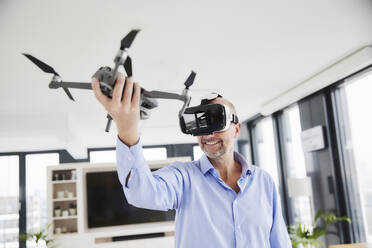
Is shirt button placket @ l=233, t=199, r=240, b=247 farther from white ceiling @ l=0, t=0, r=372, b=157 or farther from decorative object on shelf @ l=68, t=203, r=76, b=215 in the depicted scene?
decorative object on shelf @ l=68, t=203, r=76, b=215

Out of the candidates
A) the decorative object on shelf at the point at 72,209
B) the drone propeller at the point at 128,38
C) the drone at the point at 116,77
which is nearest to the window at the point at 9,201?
the decorative object on shelf at the point at 72,209

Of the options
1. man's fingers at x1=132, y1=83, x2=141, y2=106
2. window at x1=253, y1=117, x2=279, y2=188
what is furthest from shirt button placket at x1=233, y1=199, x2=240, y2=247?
window at x1=253, y1=117, x2=279, y2=188

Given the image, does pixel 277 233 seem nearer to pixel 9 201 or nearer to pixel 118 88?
pixel 118 88

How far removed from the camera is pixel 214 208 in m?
1.10

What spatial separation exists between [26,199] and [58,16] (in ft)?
23.6

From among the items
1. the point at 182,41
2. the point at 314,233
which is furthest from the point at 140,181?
the point at 314,233

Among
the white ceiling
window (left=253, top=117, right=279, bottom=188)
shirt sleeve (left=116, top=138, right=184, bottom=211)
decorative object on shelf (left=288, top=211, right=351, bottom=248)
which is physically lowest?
decorative object on shelf (left=288, top=211, right=351, bottom=248)

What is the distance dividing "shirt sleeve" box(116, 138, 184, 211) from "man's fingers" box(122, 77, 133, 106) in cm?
15

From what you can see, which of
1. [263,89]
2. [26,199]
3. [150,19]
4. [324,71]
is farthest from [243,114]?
[26,199]

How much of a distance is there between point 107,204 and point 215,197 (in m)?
5.32

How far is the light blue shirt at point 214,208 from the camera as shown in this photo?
105 centimetres

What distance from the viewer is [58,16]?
2.54 m

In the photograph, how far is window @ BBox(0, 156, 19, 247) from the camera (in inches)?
323

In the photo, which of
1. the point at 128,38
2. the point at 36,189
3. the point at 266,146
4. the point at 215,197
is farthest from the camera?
the point at 36,189
